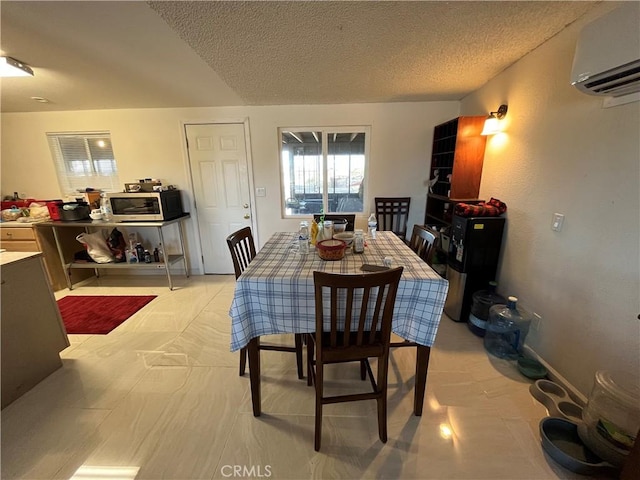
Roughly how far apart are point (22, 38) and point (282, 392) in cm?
282

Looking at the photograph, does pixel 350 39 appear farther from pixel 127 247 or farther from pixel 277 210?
pixel 127 247

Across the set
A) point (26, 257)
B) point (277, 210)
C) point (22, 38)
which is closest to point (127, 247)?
point (26, 257)

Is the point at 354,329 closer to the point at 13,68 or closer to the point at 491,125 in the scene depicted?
the point at 491,125

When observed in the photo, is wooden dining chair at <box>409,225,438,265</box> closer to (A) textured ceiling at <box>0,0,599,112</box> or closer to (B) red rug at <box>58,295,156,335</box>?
(A) textured ceiling at <box>0,0,599,112</box>

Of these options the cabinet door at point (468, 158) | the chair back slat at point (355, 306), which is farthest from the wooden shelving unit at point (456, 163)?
the chair back slat at point (355, 306)

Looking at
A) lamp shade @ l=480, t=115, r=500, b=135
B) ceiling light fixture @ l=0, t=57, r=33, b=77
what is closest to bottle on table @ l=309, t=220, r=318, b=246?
lamp shade @ l=480, t=115, r=500, b=135

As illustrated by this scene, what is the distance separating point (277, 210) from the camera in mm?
3514

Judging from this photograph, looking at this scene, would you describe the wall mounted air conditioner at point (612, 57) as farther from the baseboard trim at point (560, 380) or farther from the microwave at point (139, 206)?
the microwave at point (139, 206)

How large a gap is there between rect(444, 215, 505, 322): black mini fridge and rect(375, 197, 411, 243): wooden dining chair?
104 cm

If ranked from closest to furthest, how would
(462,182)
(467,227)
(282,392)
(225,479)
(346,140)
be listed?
(225,479) < (282,392) < (467,227) < (462,182) < (346,140)

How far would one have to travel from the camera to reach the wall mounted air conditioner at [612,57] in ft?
3.55

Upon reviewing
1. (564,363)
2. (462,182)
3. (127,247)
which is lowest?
(564,363)

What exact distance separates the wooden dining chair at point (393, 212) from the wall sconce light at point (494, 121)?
121 cm

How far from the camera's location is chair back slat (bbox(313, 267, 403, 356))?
1.08 metres
